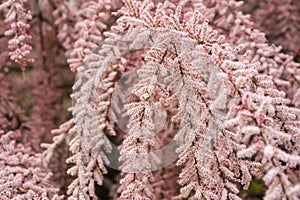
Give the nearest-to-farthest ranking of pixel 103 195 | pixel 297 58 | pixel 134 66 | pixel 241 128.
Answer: pixel 241 128, pixel 134 66, pixel 297 58, pixel 103 195

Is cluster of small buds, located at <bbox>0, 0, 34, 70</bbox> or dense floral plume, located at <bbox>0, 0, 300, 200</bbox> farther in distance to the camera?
cluster of small buds, located at <bbox>0, 0, 34, 70</bbox>

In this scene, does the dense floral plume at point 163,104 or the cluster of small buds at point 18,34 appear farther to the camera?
the cluster of small buds at point 18,34

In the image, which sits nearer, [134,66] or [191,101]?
[191,101]

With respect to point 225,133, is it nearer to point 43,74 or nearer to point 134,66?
point 134,66

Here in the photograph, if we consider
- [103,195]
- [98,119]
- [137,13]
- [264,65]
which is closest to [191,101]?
[137,13]

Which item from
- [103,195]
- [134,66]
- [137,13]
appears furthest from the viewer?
[103,195]

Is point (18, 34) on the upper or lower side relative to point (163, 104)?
upper

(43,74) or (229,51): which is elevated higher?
(229,51)

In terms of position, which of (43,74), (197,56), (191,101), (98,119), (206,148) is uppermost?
(197,56)
